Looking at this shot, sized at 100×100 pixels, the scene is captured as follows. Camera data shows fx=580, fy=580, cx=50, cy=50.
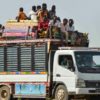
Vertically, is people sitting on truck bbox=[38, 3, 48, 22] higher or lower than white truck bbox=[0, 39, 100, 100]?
higher

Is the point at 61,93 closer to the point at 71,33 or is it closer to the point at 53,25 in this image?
the point at 53,25

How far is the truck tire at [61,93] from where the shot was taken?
21.1 metres

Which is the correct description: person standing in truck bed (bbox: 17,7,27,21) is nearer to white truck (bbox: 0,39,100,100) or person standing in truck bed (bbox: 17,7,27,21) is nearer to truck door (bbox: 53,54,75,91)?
white truck (bbox: 0,39,100,100)

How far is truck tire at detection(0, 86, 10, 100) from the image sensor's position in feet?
76.3

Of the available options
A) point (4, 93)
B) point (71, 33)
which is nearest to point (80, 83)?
point (71, 33)

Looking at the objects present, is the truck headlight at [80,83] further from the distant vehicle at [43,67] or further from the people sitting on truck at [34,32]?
the people sitting on truck at [34,32]

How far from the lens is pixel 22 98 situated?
23.1m

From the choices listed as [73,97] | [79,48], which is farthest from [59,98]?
[79,48]

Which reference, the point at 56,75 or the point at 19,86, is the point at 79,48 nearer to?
the point at 56,75

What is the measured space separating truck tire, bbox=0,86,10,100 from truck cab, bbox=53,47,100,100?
251cm

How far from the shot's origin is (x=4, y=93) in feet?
77.3

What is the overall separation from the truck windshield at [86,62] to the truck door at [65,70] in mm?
262

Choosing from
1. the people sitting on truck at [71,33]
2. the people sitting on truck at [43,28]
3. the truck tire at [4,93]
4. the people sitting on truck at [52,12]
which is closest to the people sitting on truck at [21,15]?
the people sitting on truck at [52,12]

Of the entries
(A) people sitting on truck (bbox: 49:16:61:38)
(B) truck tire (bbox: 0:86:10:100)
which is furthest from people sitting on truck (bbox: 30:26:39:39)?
(B) truck tire (bbox: 0:86:10:100)
